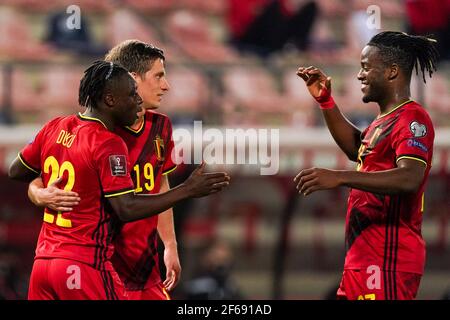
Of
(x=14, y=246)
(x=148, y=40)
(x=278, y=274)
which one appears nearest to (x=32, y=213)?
(x=14, y=246)

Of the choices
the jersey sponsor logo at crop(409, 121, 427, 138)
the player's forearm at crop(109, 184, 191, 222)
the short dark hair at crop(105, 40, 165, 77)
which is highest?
the short dark hair at crop(105, 40, 165, 77)

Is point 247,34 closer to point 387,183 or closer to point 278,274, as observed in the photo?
point 278,274

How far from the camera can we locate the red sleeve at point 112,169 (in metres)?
3.87

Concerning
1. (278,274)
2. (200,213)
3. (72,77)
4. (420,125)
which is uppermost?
(72,77)

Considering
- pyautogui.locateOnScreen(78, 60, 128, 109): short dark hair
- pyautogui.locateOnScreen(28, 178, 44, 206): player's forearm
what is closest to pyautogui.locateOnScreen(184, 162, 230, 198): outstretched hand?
pyautogui.locateOnScreen(78, 60, 128, 109): short dark hair

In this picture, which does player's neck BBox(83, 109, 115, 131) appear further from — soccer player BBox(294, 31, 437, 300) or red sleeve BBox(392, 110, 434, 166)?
red sleeve BBox(392, 110, 434, 166)

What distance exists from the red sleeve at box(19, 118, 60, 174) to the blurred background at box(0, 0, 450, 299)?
12.5 ft

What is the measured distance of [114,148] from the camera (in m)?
3.91

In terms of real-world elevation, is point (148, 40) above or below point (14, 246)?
above

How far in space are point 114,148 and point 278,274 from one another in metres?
5.60

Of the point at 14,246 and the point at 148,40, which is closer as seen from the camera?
the point at 14,246

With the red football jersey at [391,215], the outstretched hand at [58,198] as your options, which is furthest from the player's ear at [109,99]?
the red football jersey at [391,215]

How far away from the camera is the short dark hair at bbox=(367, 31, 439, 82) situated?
14.1ft

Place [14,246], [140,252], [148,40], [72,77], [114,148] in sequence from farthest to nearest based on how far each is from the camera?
[148,40] < [72,77] < [14,246] < [140,252] < [114,148]
